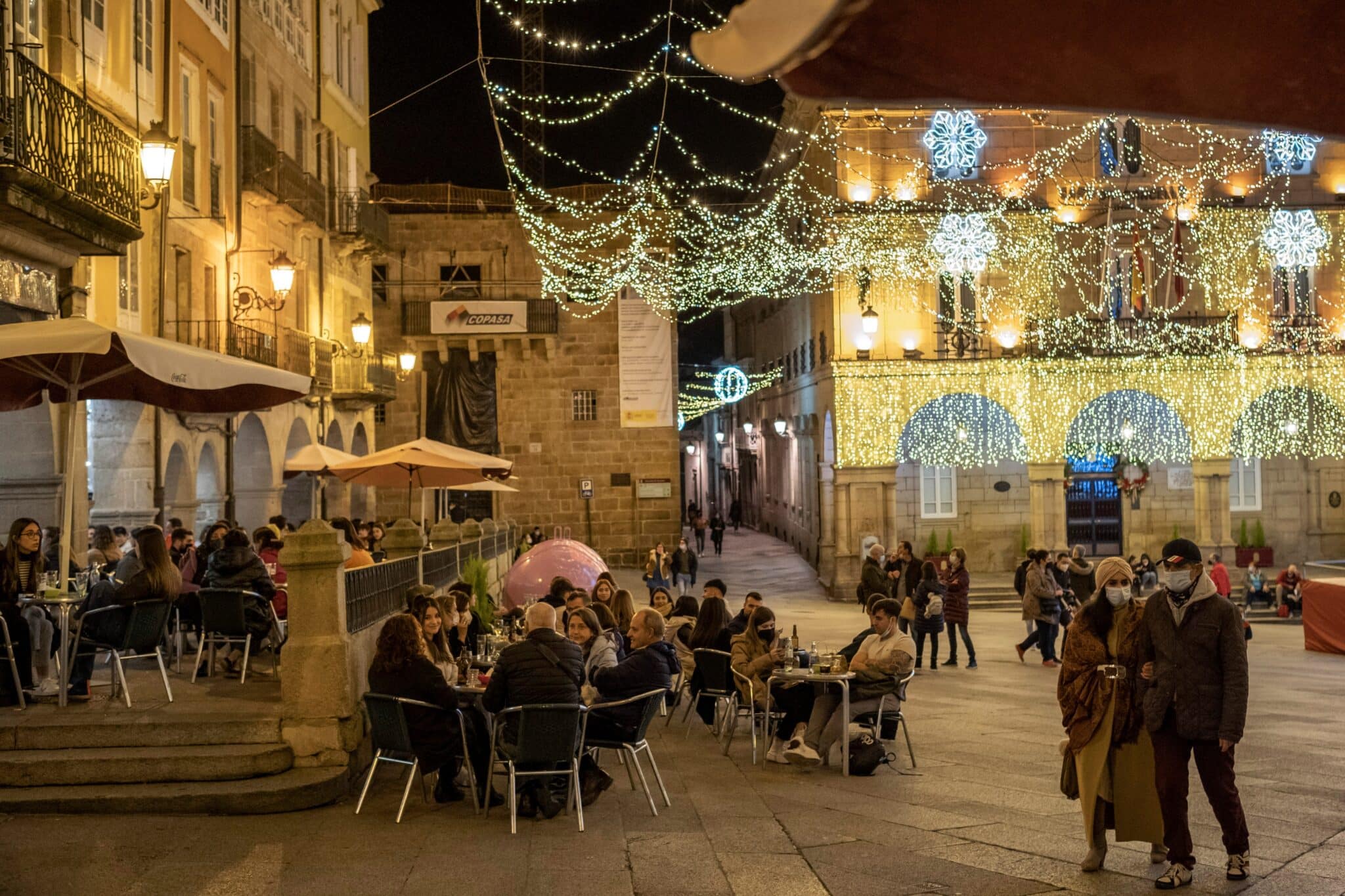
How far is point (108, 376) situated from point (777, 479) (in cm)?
3648

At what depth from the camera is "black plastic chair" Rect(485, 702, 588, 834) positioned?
296 inches

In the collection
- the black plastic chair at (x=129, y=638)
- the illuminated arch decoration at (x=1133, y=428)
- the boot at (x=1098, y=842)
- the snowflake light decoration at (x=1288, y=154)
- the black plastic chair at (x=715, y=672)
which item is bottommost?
the boot at (x=1098, y=842)

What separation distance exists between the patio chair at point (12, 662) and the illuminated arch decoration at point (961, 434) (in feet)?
77.8

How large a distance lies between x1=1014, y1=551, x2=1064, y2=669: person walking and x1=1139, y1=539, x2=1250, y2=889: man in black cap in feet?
33.5

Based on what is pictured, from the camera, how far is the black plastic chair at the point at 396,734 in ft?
25.5

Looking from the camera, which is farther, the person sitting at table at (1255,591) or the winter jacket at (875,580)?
the person sitting at table at (1255,591)

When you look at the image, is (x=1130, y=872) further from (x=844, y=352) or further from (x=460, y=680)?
(x=844, y=352)

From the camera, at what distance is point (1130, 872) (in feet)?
21.9

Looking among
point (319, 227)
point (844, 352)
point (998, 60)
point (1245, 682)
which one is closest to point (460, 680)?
point (1245, 682)

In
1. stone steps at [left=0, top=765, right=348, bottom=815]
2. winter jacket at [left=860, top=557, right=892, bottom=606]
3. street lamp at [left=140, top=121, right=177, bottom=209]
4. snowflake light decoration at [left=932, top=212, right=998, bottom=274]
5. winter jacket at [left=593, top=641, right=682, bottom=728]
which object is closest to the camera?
stone steps at [left=0, top=765, right=348, bottom=815]

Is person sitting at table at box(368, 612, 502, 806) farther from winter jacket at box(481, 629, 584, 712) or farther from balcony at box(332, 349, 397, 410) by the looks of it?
balcony at box(332, 349, 397, 410)

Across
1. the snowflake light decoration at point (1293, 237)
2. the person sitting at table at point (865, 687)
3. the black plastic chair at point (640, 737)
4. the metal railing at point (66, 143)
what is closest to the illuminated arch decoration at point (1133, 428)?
the snowflake light decoration at point (1293, 237)

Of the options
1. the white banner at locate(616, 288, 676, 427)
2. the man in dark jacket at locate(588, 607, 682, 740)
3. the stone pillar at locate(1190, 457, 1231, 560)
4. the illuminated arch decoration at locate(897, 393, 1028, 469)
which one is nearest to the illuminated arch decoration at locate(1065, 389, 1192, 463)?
the stone pillar at locate(1190, 457, 1231, 560)

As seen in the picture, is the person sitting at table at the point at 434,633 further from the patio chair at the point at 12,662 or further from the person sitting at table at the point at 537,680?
the patio chair at the point at 12,662
